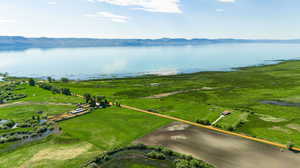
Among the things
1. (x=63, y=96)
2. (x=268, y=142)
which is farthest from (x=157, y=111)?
(x=63, y=96)

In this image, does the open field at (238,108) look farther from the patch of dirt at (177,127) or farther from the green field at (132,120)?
the patch of dirt at (177,127)

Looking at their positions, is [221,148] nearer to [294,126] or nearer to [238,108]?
[294,126]

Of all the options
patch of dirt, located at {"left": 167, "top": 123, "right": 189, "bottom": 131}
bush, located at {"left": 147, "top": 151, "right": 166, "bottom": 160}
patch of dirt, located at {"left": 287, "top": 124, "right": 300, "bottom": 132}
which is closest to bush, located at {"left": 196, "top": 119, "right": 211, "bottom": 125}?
patch of dirt, located at {"left": 167, "top": 123, "right": 189, "bottom": 131}

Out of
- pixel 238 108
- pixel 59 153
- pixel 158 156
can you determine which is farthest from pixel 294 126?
pixel 59 153

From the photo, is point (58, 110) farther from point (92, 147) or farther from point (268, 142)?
point (268, 142)

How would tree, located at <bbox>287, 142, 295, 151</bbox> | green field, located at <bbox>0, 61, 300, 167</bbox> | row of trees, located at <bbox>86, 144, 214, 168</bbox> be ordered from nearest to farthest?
row of trees, located at <bbox>86, 144, 214, 168</bbox> < tree, located at <bbox>287, 142, 295, 151</bbox> < green field, located at <bbox>0, 61, 300, 167</bbox>

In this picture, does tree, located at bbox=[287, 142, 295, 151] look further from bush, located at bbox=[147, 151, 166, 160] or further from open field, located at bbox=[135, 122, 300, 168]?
bush, located at bbox=[147, 151, 166, 160]
